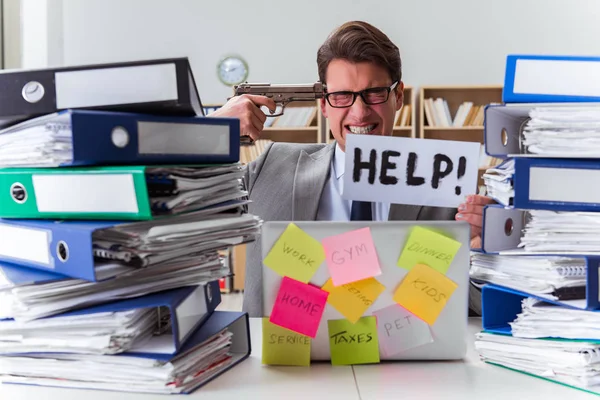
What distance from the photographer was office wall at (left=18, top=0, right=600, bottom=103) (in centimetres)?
568

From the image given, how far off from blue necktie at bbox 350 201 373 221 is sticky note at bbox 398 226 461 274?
599 millimetres

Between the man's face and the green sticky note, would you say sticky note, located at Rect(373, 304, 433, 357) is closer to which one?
the green sticky note

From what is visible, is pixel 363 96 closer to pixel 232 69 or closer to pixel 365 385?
pixel 365 385

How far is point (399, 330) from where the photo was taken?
919 millimetres

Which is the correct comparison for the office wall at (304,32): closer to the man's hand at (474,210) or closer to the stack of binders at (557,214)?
the man's hand at (474,210)

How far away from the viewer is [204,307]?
930mm

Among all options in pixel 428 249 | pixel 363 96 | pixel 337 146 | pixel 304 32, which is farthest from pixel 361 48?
pixel 304 32

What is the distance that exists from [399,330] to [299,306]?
5.9 inches

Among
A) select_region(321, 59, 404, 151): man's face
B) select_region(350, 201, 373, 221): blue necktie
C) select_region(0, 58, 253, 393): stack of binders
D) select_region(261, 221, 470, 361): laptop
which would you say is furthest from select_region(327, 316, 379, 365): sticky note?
select_region(321, 59, 404, 151): man's face

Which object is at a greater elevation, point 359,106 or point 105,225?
point 359,106

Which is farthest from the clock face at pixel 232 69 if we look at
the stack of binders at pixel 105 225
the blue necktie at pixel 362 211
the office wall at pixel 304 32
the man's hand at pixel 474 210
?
the stack of binders at pixel 105 225

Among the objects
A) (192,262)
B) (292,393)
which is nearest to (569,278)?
(292,393)

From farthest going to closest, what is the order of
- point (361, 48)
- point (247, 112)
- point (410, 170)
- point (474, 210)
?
1. point (361, 48)
2. point (247, 112)
3. point (474, 210)
4. point (410, 170)

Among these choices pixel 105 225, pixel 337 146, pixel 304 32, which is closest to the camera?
pixel 105 225
